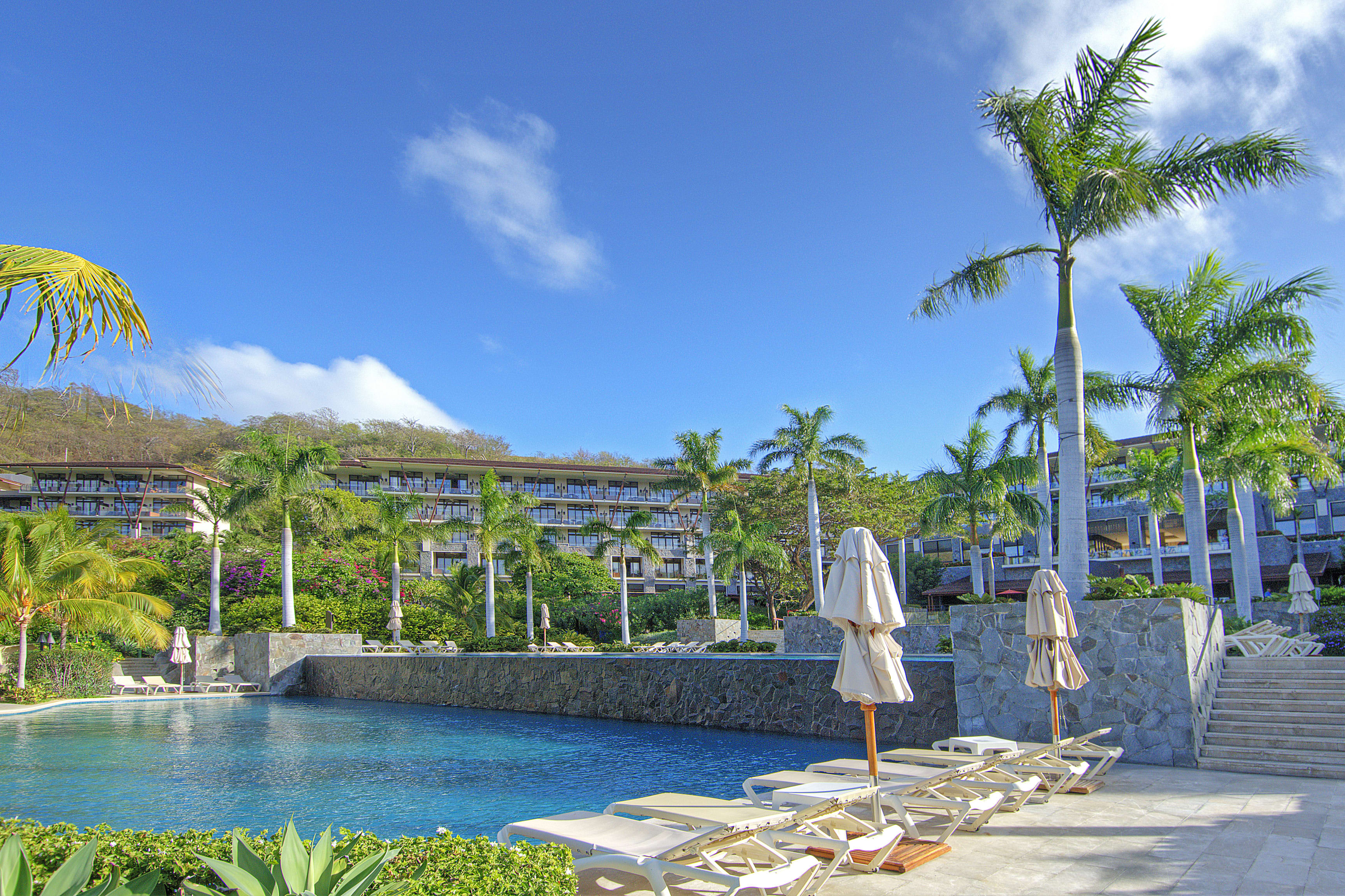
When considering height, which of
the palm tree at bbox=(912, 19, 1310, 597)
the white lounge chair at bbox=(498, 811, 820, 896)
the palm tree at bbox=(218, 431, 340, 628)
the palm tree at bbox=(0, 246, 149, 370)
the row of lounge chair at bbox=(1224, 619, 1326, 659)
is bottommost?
the row of lounge chair at bbox=(1224, 619, 1326, 659)

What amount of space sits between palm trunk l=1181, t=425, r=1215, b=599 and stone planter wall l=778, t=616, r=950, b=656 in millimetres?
6594

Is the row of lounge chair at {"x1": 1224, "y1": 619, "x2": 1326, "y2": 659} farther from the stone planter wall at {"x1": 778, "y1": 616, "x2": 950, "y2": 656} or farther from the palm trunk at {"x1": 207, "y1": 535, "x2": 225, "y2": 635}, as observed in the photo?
the palm trunk at {"x1": 207, "y1": 535, "x2": 225, "y2": 635}

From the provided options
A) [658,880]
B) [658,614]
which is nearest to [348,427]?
[658,614]

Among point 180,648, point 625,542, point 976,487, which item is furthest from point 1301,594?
point 180,648

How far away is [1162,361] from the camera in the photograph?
15.7 metres

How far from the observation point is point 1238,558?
1927 cm

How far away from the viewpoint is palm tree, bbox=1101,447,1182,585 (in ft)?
80.2

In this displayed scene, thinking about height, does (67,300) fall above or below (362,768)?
above

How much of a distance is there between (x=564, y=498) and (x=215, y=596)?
105ft

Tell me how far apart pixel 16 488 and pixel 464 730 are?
2162 inches

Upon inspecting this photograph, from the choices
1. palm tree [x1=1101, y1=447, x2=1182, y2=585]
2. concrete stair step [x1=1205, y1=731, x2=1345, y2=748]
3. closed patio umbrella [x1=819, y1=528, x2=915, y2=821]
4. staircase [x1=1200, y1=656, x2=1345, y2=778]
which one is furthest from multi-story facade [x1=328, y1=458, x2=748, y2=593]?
closed patio umbrella [x1=819, y1=528, x2=915, y2=821]

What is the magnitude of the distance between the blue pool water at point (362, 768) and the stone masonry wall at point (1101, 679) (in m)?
2.60

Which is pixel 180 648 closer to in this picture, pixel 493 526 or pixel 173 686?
pixel 173 686

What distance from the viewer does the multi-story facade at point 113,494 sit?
54.0 meters
